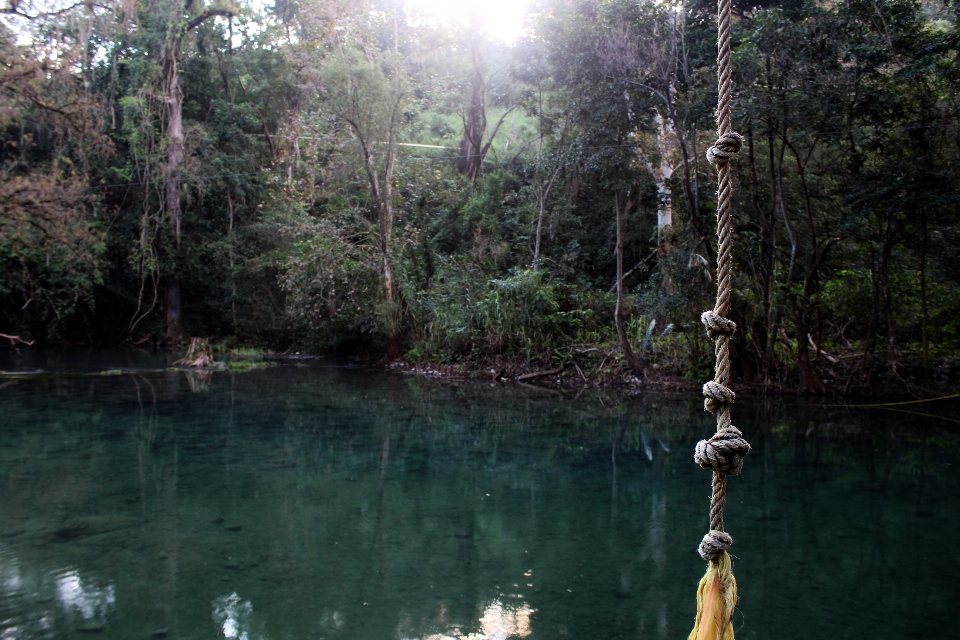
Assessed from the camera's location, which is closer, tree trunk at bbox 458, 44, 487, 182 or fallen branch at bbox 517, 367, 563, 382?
fallen branch at bbox 517, 367, 563, 382

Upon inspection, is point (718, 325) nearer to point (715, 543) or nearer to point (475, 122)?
point (715, 543)

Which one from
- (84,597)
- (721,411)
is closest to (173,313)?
(84,597)

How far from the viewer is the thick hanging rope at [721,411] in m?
1.44

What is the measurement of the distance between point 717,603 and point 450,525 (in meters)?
2.87

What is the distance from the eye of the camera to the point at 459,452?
6.32 meters

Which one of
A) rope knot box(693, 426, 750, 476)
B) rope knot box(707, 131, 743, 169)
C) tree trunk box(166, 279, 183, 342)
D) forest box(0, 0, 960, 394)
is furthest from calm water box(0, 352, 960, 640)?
tree trunk box(166, 279, 183, 342)

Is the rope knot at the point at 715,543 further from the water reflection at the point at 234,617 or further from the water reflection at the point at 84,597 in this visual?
the water reflection at the point at 84,597

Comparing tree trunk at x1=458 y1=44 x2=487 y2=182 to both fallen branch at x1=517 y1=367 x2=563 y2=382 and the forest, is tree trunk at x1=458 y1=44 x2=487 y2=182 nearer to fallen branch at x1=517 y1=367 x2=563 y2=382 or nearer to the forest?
the forest

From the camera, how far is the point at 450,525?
4223 mm

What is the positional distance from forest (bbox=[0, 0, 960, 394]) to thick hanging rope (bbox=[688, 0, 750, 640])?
7.46 meters

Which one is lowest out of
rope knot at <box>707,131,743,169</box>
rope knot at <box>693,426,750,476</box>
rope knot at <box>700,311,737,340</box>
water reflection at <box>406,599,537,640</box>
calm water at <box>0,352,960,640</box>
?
water reflection at <box>406,599,537,640</box>

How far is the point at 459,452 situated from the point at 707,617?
491cm

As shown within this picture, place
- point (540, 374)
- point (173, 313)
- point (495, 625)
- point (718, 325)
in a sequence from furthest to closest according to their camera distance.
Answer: point (173, 313) < point (540, 374) < point (495, 625) < point (718, 325)

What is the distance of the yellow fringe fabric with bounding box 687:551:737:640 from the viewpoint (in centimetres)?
147
